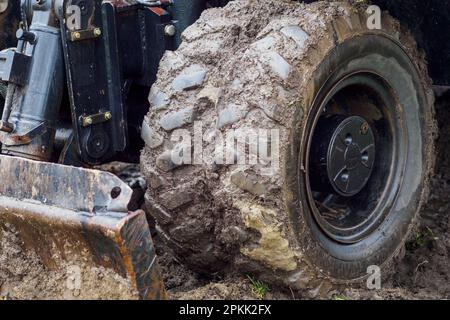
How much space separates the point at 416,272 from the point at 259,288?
936mm

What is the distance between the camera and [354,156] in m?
3.14

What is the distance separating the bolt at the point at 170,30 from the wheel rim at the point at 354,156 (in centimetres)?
67

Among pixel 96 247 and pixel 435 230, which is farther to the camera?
pixel 435 230

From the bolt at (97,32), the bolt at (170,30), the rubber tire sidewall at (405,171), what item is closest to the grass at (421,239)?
the rubber tire sidewall at (405,171)

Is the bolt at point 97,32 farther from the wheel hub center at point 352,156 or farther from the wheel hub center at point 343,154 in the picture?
the wheel hub center at point 352,156

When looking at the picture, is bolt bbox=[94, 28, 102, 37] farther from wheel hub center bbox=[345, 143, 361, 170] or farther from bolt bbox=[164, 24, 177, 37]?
wheel hub center bbox=[345, 143, 361, 170]

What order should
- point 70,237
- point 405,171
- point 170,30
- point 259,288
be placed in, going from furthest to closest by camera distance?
point 405,171
point 170,30
point 259,288
point 70,237

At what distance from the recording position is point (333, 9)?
2.94 metres

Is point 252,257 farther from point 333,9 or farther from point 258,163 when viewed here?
point 333,9

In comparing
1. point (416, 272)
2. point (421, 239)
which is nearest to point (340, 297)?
point (416, 272)

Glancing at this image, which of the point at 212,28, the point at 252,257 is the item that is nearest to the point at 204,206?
the point at 252,257

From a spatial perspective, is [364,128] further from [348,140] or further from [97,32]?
[97,32]

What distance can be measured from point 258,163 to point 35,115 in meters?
0.80

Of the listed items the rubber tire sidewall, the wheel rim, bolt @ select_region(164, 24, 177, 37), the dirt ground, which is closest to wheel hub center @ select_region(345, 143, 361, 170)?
the wheel rim
